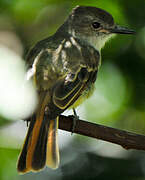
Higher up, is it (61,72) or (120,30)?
(120,30)

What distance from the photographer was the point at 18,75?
474cm

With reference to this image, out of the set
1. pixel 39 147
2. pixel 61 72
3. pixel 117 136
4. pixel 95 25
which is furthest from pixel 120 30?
pixel 39 147

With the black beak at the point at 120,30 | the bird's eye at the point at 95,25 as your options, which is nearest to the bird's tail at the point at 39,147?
the black beak at the point at 120,30

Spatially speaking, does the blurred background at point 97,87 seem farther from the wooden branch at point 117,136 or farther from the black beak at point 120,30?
the wooden branch at point 117,136

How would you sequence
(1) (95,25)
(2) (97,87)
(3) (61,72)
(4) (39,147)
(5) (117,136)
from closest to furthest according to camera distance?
(5) (117,136) → (4) (39,147) → (3) (61,72) → (2) (97,87) → (1) (95,25)

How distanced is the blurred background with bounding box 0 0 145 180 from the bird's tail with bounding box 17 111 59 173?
1.16ft

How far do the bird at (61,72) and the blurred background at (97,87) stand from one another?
0.13 m

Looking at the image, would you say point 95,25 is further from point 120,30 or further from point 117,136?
point 117,136

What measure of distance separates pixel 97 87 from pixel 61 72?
0.62 metres

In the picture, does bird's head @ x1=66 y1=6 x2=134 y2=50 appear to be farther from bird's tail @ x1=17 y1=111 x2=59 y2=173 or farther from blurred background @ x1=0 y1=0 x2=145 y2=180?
bird's tail @ x1=17 y1=111 x2=59 y2=173

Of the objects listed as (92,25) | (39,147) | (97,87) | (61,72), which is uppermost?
(92,25)

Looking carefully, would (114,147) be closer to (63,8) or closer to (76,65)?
(76,65)

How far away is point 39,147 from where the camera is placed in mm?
4176

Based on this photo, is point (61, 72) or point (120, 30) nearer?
point (61, 72)
